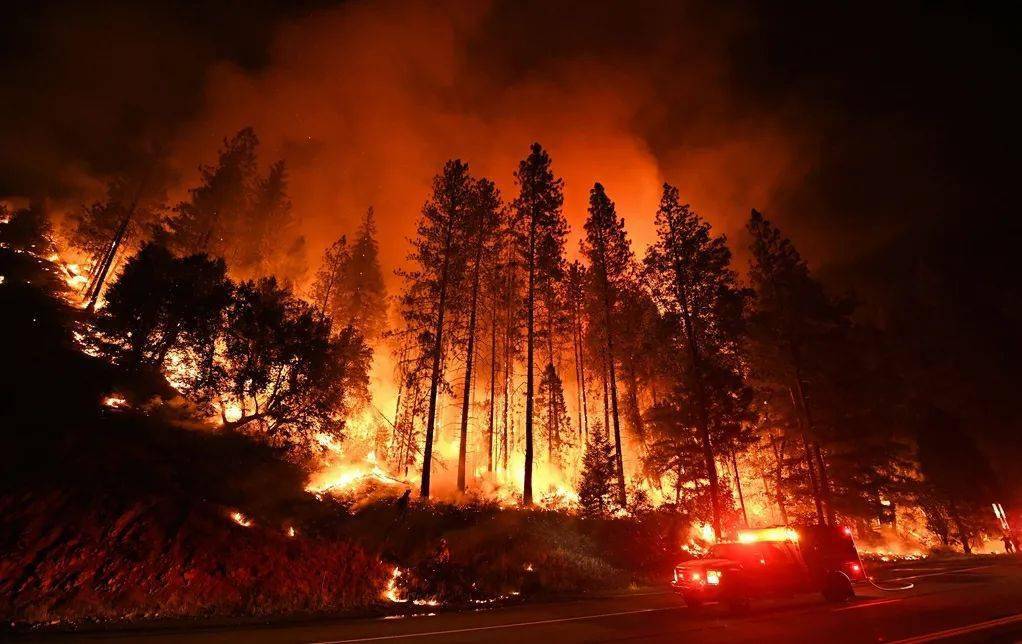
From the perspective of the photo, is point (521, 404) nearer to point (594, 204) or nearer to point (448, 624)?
point (594, 204)

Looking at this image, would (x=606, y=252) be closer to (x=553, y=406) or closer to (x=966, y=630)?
(x=553, y=406)

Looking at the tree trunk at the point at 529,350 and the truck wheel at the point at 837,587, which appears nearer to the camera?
the truck wheel at the point at 837,587

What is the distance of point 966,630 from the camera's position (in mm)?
9305

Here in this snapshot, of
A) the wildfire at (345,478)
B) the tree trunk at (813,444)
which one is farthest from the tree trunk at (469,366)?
the tree trunk at (813,444)

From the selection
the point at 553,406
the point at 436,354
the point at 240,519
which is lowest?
the point at 240,519

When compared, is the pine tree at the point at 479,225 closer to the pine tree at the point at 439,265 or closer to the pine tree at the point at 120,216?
the pine tree at the point at 439,265

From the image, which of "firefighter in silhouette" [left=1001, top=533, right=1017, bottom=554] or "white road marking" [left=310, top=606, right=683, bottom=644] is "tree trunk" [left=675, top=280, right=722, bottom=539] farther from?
"firefighter in silhouette" [left=1001, top=533, right=1017, bottom=554]

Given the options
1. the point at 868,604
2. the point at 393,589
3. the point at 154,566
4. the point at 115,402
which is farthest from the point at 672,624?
the point at 115,402

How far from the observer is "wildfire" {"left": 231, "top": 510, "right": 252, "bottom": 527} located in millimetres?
14117

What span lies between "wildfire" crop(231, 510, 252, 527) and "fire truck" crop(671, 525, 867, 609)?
523 inches

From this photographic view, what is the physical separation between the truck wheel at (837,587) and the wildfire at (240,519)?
17764mm

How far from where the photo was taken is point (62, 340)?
65.3 ft

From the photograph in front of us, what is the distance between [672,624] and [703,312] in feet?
58.7

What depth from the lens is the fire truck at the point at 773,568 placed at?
37.1 ft
